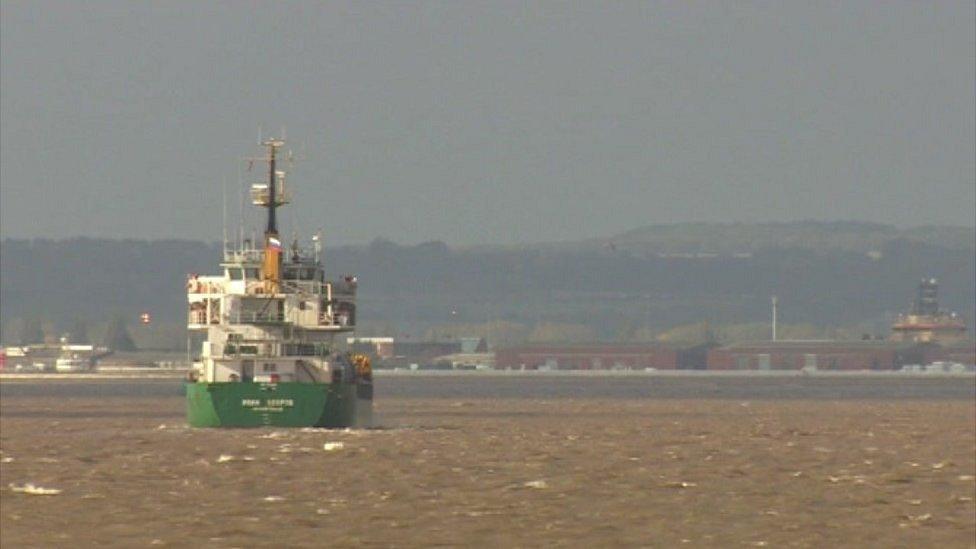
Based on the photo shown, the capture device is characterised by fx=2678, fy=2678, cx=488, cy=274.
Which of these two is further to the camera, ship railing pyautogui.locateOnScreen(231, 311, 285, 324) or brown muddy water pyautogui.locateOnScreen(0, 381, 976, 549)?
ship railing pyautogui.locateOnScreen(231, 311, 285, 324)

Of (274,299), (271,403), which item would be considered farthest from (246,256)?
(271,403)

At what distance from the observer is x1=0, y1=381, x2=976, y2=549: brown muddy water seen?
47.6 metres

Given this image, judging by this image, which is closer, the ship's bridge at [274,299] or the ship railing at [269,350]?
the ship railing at [269,350]

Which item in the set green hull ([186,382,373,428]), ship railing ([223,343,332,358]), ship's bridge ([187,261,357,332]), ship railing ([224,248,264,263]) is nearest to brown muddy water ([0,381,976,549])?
green hull ([186,382,373,428])

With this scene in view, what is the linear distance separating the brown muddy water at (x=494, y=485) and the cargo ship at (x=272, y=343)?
1459mm

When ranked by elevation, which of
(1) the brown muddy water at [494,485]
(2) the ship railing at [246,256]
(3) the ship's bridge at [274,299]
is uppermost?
(2) the ship railing at [246,256]

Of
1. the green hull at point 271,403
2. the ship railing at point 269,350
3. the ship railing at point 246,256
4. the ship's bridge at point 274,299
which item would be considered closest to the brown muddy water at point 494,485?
the green hull at point 271,403

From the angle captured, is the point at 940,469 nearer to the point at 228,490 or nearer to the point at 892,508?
the point at 892,508

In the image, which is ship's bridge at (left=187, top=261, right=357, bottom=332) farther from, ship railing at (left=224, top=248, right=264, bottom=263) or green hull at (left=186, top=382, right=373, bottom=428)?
green hull at (left=186, top=382, right=373, bottom=428)

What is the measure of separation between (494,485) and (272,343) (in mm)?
34120

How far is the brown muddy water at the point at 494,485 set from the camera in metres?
47.6

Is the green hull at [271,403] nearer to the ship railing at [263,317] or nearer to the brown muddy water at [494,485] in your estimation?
the brown muddy water at [494,485]

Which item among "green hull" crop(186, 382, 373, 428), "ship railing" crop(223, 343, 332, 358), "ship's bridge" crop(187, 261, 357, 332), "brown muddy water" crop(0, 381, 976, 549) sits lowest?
"brown muddy water" crop(0, 381, 976, 549)

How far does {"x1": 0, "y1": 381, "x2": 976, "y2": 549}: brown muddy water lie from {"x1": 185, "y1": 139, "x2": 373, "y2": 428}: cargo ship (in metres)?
1.46
